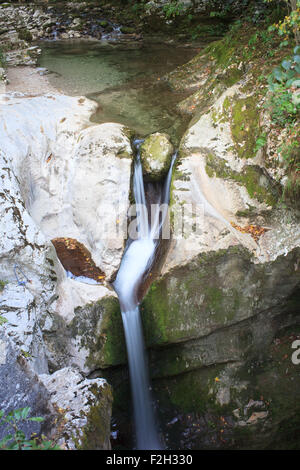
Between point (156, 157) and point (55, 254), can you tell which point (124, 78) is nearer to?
point (156, 157)

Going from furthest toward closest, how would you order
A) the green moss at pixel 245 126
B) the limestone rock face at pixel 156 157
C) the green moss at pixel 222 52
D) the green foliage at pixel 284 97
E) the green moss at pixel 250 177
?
the green moss at pixel 222 52 → the limestone rock face at pixel 156 157 → the green moss at pixel 245 126 → the green moss at pixel 250 177 → the green foliage at pixel 284 97

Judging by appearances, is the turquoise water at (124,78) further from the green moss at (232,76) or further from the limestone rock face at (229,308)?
the limestone rock face at (229,308)

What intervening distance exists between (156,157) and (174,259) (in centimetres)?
199

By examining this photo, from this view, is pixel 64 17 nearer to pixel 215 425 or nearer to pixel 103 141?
pixel 103 141

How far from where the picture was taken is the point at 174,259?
550 cm

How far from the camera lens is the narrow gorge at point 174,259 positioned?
5.25m

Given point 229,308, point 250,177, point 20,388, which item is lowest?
point 20,388

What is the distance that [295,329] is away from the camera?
585 cm

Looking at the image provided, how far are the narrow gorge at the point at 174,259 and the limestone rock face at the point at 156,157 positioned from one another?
0.08 ft

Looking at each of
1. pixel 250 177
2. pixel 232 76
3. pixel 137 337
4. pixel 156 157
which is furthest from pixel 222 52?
pixel 137 337

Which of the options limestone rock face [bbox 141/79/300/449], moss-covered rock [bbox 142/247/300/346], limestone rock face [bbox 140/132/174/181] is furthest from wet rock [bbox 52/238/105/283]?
limestone rock face [bbox 140/132/174/181]

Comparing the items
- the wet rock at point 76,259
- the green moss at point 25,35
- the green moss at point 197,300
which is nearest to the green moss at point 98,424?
the green moss at point 197,300

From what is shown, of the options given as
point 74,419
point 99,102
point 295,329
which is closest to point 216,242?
point 295,329

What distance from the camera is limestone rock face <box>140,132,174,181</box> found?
639 centimetres
